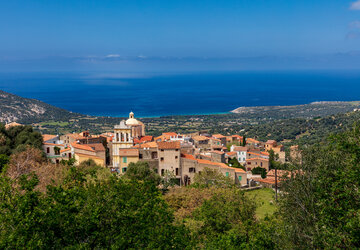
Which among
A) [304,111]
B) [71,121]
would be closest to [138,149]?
[71,121]

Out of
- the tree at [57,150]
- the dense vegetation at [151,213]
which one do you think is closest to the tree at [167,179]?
the tree at [57,150]

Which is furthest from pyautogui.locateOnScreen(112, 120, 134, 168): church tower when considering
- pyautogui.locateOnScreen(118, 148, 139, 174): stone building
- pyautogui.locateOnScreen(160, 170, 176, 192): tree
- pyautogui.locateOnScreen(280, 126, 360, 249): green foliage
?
pyautogui.locateOnScreen(280, 126, 360, 249): green foliage

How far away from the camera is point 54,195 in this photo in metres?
10.3

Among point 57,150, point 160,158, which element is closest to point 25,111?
point 57,150

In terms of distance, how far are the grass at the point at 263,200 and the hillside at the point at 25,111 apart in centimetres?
8444

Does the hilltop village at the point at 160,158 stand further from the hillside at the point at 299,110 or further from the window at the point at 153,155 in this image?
the hillside at the point at 299,110

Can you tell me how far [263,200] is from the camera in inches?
1205

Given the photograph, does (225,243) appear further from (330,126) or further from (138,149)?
(330,126)

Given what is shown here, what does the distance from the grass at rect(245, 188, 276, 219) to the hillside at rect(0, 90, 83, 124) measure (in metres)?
84.4

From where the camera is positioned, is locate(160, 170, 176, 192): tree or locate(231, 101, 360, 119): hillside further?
locate(231, 101, 360, 119): hillside

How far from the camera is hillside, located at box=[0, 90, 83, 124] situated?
10477cm

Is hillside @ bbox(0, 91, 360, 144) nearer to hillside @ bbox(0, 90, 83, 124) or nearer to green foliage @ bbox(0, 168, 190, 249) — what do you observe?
hillside @ bbox(0, 90, 83, 124)

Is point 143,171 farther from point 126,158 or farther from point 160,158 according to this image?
point 126,158

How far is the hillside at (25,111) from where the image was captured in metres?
105
